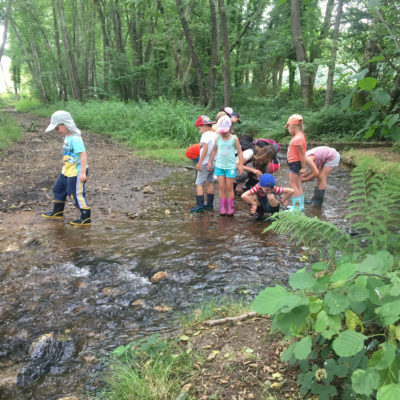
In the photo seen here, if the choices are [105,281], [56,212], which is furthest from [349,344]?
[56,212]

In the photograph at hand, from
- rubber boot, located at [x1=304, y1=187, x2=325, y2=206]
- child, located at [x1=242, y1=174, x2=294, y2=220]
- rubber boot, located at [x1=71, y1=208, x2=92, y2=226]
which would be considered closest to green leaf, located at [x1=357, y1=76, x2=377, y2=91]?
child, located at [x1=242, y1=174, x2=294, y2=220]

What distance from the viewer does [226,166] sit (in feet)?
20.5

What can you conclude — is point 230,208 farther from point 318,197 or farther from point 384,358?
point 384,358

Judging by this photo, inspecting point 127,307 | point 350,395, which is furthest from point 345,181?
point 350,395

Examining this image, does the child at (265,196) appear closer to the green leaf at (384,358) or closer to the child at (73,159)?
the child at (73,159)

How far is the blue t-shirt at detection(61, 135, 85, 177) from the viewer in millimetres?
5492

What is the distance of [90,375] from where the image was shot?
8.43 feet

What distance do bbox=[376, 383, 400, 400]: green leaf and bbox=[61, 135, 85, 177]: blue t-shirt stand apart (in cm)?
516

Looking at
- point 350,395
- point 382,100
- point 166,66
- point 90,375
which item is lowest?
point 90,375

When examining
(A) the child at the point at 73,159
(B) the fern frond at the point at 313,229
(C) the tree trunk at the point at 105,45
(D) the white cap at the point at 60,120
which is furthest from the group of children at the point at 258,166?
(C) the tree trunk at the point at 105,45

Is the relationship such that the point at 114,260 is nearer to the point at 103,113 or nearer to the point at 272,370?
the point at 272,370

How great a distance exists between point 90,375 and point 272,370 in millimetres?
1365

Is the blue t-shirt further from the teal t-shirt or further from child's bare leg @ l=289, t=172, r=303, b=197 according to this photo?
child's bare leg @ l=289, t=172, r=303, b=197

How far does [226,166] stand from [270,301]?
4.70 metres
